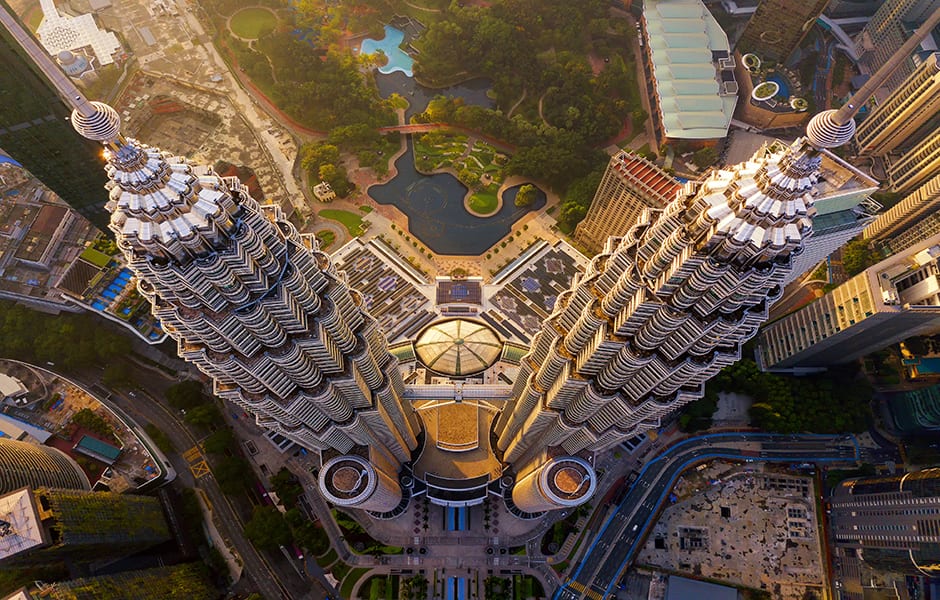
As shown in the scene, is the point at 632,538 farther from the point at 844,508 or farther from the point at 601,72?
the point at 601,72

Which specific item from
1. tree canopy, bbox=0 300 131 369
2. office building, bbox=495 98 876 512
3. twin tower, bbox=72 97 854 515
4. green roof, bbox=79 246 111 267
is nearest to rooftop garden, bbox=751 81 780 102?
twin tower, bbox=72 97 854 515

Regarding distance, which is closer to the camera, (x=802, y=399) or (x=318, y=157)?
(x=802, y=399)

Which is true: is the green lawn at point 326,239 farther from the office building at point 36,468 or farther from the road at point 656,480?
the road at point 656,480

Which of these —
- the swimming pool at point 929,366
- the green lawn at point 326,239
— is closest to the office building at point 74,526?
the green lawn at point 326,239

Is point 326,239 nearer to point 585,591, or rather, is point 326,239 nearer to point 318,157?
point 318,157

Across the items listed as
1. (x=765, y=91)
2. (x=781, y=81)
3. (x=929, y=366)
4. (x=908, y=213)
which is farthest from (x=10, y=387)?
(x=781, y=81)

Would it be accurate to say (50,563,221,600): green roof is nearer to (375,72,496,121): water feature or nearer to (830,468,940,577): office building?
(830,468,940,577): office building

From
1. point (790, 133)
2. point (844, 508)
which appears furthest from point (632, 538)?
point (790, 133)
